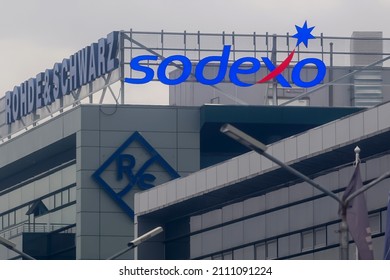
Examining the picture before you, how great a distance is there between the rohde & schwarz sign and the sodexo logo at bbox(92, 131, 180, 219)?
5.26 metres

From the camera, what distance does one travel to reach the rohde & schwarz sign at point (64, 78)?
310 feet

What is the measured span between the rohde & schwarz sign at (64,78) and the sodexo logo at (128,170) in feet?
17.3

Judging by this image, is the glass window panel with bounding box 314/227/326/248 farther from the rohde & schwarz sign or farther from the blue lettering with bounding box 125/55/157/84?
the rohde & schwarz sign

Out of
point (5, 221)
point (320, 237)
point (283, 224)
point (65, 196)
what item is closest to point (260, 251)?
point (283, 224)

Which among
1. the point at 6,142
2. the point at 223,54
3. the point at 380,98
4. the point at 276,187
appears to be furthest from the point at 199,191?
the point at 6,142

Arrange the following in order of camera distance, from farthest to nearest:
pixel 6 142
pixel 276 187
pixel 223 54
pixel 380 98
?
pixel 6 142 < pixel 380 98 < pixel 223 54 < pixel 276 187

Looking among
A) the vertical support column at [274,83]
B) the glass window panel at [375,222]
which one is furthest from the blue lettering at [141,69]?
the glass window panel at [375,222]

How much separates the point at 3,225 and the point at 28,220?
8163mm

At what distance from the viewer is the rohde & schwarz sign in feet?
310

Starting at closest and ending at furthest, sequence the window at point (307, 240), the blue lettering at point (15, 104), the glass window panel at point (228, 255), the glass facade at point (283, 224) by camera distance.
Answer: the glass facade at point (283, 224)
the window at point (307, 240)
the glass window panel at point (228, 255)
the blue lettering at point (15, 104)

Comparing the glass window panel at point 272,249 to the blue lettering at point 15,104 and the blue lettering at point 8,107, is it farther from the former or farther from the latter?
the blue lettering at point 8,107

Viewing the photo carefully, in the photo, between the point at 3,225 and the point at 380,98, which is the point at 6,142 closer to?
the point at 3,225

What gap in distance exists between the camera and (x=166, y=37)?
311ft

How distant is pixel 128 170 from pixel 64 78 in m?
10.7
